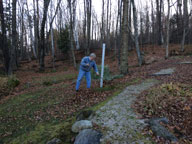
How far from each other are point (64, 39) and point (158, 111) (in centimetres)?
2530

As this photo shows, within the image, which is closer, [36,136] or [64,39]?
[36,136]

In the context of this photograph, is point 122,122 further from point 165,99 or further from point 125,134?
point 165,99

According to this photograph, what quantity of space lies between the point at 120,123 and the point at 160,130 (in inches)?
36.1

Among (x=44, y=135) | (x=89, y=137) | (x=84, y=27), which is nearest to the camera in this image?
(x=89, y=137)

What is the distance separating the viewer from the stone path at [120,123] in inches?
110

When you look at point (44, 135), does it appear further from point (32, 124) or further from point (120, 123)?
point (120, 123)

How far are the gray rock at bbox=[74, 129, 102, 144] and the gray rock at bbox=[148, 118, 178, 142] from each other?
118cm

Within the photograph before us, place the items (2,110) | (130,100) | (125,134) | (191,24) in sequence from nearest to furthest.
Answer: (125,134) → (130,100) → (2,110) → (191,24)

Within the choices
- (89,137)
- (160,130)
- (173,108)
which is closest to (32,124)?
(89,137)

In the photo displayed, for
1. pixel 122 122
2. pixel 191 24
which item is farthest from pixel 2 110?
pixel 191 24

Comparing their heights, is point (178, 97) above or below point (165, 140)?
above

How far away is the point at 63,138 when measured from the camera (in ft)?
10.2

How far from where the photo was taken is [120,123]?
11.2ft

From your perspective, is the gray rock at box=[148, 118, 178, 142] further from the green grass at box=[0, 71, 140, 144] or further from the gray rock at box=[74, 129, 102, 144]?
the green grass at box=[0, 71, 140, 144]
